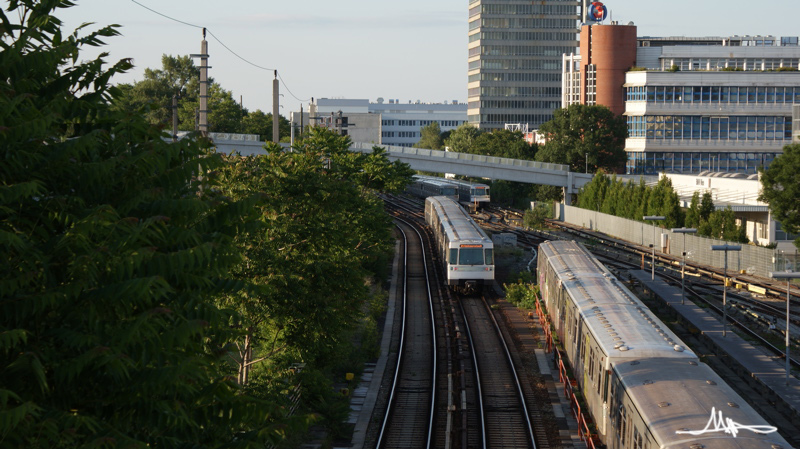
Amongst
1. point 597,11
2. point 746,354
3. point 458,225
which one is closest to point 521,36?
point 597,11

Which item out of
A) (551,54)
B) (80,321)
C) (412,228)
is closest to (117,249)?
(80,321)

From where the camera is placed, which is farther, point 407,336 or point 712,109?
point 712,109

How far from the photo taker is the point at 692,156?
335 feet

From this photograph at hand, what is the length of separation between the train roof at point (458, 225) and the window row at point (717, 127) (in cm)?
4358

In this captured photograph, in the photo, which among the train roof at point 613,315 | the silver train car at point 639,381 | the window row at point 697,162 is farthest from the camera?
the window row at point 697,162

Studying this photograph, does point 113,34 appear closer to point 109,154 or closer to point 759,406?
point 109,154

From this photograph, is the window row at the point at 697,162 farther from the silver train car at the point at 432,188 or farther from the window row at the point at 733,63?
Result: the window row at the point at 733,63

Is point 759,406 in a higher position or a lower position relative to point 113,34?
lower

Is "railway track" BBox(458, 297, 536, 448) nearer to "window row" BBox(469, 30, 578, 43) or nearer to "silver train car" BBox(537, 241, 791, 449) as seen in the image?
"silver train car" BBox(537, 241, 791, 449)

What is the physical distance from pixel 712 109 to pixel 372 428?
84.7m

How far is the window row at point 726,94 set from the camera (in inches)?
3875

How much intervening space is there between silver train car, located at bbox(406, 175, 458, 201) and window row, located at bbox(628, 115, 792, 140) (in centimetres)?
2313

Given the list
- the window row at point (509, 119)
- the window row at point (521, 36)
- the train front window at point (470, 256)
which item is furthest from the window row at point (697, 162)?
the window row at point (521, 36)

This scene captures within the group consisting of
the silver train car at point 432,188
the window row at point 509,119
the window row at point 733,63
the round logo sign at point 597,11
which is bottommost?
the silver train car at point 432,188
